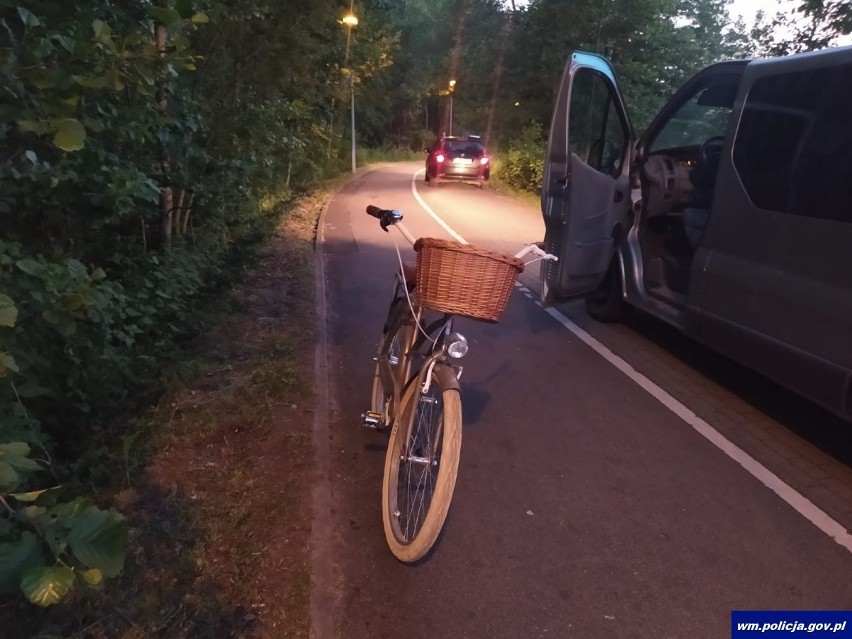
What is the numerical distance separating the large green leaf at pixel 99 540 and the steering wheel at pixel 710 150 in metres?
6.13

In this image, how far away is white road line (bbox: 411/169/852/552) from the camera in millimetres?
3791

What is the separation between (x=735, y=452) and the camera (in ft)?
15.1

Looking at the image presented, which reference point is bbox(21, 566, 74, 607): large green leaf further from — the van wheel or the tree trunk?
the van wheel

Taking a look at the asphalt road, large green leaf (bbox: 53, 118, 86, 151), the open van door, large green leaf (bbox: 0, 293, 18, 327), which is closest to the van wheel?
the open van door

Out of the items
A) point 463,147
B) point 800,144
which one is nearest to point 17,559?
point 800,144

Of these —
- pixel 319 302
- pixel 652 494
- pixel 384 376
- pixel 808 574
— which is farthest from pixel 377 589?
pixel 319 302

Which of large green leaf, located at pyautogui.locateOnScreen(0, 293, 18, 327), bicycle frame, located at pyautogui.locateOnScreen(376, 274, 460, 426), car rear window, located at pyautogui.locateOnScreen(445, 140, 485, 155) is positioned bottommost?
car rear window, located at pyautogui.locateOnScreen(445, 140, 485, 155)

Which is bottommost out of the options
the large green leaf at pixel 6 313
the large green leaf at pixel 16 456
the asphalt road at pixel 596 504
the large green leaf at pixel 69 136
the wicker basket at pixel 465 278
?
the asphalt road at pixel 596 504

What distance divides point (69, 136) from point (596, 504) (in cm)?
314

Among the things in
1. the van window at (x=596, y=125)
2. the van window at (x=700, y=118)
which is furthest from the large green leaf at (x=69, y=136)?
the van window at (x=700, y=118)

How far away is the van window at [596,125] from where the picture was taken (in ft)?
20.4

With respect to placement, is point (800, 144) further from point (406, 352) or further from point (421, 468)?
point (421, 468)

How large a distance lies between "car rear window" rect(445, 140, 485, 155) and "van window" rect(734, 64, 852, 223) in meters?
19.3

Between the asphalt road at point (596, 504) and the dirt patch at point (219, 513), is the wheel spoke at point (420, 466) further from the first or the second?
the dirt patch at point (219, 513)
